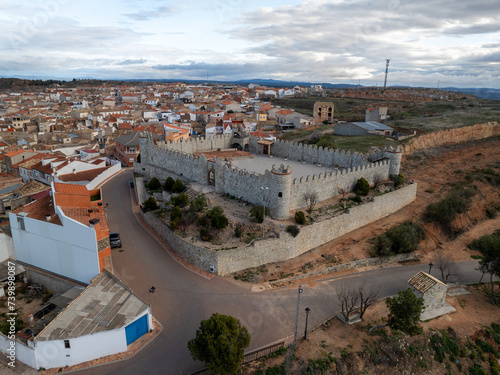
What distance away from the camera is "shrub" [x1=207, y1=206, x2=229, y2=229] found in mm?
21727

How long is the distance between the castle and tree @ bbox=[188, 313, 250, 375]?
1054 cm

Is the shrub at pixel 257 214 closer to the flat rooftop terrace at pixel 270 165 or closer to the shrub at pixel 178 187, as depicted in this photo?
the flat rooftop terrace at pixel 270 165

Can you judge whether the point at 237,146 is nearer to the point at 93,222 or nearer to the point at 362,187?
the point at 362,187

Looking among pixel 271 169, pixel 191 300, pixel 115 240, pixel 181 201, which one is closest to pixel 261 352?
pixel 191 300

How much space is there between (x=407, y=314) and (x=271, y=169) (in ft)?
43.9

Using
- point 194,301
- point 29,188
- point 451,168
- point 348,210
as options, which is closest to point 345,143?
point 451,168

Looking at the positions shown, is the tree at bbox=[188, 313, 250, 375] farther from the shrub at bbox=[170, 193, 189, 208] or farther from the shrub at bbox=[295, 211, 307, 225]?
the shrub at bbox=[170, 193, 189, 208]

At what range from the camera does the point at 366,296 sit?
1925cm

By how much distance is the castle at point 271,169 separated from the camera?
76.9 ft

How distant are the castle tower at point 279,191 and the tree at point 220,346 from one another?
10412mm

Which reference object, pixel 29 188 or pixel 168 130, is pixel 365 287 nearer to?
pixel 29 188

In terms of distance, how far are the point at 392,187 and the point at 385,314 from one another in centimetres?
1447

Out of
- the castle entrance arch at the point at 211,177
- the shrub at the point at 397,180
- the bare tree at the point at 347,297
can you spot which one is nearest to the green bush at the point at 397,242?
the bare tree at the point at 347,297

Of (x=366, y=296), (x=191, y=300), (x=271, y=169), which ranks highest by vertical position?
(x=271, y=169)
